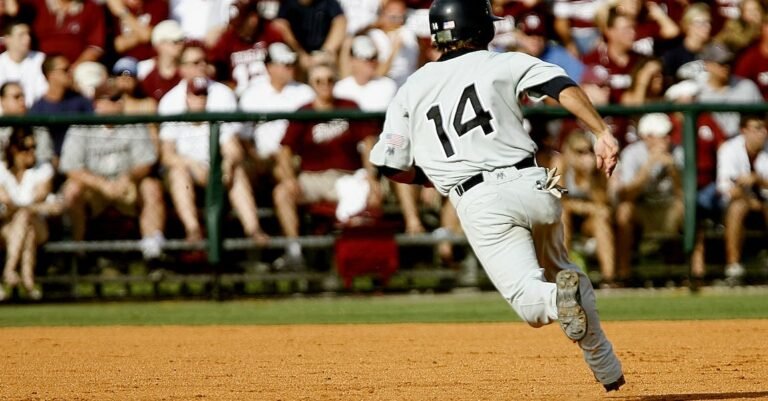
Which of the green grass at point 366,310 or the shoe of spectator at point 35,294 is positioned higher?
the shoe of spectator at point 35,294

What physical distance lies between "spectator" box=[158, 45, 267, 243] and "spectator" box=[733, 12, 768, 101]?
15.3 feet

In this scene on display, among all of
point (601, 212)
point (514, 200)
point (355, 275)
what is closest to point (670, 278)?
point (601, 212)

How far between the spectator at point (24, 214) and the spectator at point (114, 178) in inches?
7.5

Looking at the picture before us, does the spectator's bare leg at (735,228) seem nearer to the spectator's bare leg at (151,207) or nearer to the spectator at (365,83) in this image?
the spectator at (365,83)

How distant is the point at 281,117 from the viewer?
1077cm

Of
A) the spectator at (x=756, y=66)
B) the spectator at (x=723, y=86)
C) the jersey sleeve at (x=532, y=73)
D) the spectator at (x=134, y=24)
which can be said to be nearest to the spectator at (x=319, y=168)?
the spectator at (x=134, y=24)

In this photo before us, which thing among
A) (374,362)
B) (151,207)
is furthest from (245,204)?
(374,362)

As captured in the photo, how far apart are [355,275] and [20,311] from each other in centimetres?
282

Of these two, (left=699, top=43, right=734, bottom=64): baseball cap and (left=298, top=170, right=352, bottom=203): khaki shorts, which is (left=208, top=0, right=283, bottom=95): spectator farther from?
(left=699, top=43, right=734, bottom=64): baseball cap

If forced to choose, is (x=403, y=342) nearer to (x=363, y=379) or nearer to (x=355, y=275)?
(x=363, y=379)

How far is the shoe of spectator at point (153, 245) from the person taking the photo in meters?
10.6

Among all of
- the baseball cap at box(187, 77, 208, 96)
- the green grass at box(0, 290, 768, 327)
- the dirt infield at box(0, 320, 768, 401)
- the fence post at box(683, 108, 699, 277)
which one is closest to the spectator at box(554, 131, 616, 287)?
the green grass at box(0, 290, 768, 327)

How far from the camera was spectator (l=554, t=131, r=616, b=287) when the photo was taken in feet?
34.7

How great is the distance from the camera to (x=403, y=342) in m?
7.93
